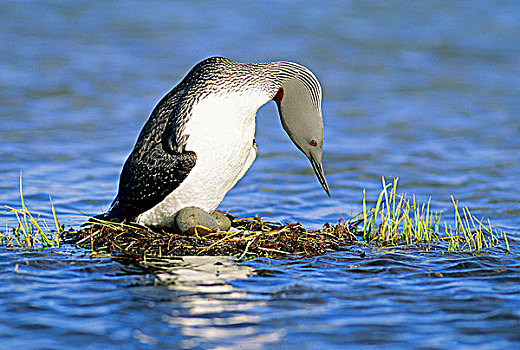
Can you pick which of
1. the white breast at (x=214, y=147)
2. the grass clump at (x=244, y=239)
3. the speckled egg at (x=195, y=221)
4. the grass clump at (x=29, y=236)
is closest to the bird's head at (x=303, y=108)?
the white breast at (x=214, y=147)

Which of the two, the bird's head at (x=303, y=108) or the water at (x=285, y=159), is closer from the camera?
the water at (x=285, y=159)

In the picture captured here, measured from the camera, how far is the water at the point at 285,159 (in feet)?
17.7

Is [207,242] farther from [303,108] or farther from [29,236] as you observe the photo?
[29,236]

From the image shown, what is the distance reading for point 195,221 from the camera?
22.7 ft

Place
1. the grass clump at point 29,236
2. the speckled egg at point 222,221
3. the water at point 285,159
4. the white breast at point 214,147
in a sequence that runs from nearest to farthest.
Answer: the water at point 285,159 → the white breast at point 214,147 → the grass clump at point 29,236 → the speckled egg at point 222,221

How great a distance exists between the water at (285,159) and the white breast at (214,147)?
2.42 feet

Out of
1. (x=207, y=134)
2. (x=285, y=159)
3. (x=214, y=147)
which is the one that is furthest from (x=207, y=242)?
(x=285, y=159)

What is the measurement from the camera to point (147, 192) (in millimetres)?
6934

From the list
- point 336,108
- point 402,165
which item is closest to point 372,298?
point 402,165

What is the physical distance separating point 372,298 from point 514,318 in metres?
0.97

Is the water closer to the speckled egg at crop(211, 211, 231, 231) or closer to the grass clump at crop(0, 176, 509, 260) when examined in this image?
the grass clump at crop(0, 176, 509, 260)

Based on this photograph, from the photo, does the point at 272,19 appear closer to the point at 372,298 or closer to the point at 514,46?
the point at 514,46

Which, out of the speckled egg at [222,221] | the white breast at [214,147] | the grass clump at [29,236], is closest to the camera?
the white breast at [214,147]

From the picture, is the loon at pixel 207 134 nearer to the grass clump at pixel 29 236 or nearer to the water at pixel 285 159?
the grass clump at pixel 29 236
